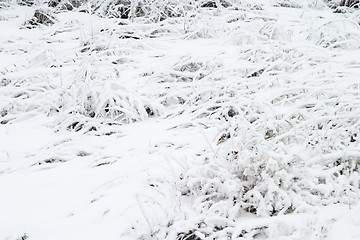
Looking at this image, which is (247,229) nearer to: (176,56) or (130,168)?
(130,168)

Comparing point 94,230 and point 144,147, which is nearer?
point 94,230

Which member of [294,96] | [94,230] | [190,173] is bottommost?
[94,230]

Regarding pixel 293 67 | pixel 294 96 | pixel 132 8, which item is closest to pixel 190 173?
pixel 294 96

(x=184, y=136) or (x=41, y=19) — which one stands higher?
(x=41, y=19)

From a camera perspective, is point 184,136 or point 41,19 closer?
point 184,136

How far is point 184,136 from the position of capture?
260 centimetres

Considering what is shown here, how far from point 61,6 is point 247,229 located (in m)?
5.76

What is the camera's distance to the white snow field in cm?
178

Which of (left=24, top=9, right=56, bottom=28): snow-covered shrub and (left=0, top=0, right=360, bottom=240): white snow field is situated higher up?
(left=24, top=9, right=56, bottom=28): snow-covered shrub

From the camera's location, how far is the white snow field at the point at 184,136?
1.78 meters

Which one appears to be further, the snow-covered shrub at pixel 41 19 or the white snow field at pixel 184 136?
the snow-covered shrub at pixel 41 19

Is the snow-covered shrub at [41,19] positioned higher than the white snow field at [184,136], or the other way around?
the snow-covered shrub at [41,19]

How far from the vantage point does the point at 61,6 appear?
627 centimetres

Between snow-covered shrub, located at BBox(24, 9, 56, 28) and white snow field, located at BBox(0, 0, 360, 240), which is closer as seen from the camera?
white snow field, located at BBox(0, 0, 360, 240)
